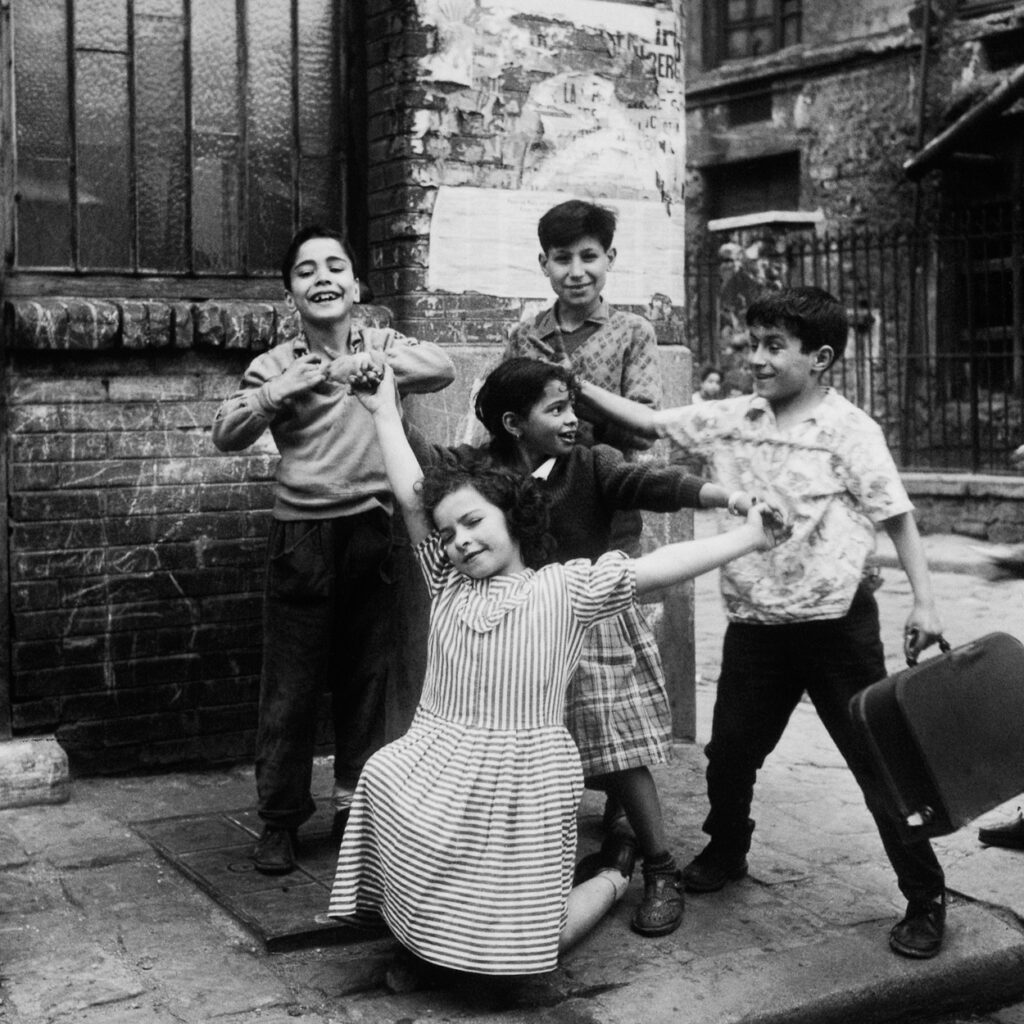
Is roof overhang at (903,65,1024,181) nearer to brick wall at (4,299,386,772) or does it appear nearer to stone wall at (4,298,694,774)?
stone wall at (4,298,694,774)

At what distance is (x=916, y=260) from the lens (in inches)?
567

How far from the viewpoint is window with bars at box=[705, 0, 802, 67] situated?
56.6ft

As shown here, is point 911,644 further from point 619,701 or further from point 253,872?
point 253,872

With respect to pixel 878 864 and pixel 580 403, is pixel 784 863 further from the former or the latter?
pixel 580 403

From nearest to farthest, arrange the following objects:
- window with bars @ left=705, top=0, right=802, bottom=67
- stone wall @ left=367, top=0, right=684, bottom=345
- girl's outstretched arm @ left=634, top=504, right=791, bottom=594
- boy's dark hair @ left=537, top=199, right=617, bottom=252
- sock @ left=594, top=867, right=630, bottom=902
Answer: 1. girl's outstretched arm @ left=634, top=504, right=791, bottom=594
2. sock @ left=594, top=867, right=630, bottom=902
3. boy's dark hair @ left=537, top=199, right=617, bottom=252
4. stone wall @ left=367, top=0, right=684, bottom=345
5. window with bars @ left=705, top=0, right=802, bottom=67

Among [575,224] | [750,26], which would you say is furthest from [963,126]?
[575,224]

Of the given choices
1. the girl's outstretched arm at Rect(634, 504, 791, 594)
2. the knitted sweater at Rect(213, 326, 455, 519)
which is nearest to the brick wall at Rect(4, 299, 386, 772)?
the knitted sweater at Rect(213, 326, 455, 519)

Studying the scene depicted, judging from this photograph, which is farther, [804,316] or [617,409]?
[617,409]

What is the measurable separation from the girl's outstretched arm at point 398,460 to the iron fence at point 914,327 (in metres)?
9.45

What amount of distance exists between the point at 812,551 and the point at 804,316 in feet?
1.85

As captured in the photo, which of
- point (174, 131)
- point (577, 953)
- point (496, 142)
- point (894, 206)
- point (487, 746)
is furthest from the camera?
point (894, 206)

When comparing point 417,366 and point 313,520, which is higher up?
point 417,366

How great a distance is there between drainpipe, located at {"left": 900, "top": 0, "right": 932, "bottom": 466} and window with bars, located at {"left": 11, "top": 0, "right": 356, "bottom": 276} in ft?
29.0

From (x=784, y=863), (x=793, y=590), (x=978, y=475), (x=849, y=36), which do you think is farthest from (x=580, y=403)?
(x=849, y=36)
